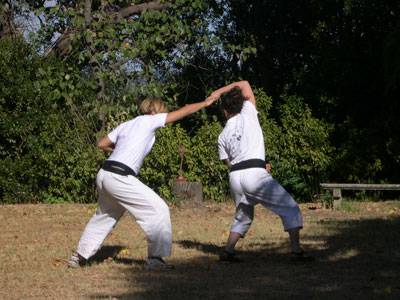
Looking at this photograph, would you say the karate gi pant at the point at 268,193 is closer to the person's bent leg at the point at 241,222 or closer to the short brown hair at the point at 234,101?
the person's bent leg at the point at 241,222

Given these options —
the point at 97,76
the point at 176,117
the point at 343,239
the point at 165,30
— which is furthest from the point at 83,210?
the point at 176,117

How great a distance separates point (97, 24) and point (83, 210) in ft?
14.6

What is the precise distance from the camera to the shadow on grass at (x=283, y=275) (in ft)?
24.3

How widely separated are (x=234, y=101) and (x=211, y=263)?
1696 millimetres

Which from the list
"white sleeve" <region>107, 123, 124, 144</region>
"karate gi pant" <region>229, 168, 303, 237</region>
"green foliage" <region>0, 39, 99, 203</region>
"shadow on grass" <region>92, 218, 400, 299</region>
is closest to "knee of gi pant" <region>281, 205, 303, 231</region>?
"karate gi pant" <region>229, 168, 303, 237</region>

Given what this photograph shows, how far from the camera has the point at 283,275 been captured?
8.34 metres

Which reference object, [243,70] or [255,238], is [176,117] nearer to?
[255,238]

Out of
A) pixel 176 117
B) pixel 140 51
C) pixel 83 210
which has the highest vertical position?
pixel 140 51

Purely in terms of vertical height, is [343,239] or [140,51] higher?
[140,51]

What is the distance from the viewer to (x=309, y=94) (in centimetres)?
1920

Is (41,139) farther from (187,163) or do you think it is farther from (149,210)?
(149,210)

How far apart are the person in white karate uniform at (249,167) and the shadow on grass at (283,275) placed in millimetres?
395

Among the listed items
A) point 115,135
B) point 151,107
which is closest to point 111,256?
point 115,135

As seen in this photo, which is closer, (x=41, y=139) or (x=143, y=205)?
(x=143, y=205)
